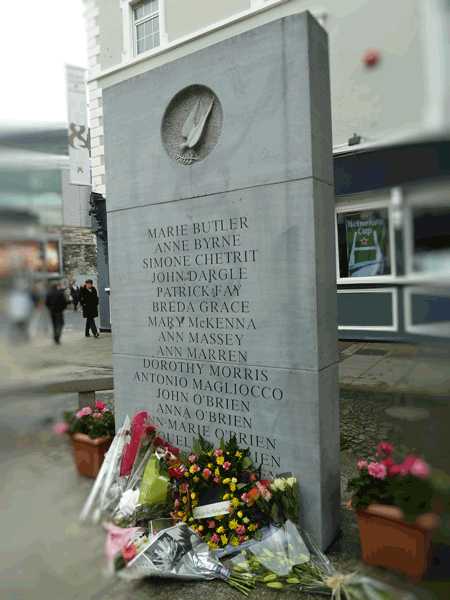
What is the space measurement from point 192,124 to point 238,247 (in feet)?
2.91

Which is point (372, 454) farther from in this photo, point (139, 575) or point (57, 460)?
point (57, 460)

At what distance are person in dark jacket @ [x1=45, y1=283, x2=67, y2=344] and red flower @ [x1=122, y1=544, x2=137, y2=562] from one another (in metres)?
2.00

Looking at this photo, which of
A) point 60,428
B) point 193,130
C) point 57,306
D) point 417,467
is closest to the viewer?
point 57,306

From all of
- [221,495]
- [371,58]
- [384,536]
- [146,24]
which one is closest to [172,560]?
[221,495]

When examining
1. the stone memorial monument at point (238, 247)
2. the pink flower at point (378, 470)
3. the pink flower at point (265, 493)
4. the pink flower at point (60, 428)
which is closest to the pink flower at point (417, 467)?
the pink flower at point (60, 428)

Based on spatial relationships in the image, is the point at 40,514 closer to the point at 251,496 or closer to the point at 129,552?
the point at 129,552

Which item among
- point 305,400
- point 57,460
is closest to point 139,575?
point 305,400

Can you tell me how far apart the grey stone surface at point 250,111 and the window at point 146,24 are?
415 inches

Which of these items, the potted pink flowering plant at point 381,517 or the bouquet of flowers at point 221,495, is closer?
the potted pink flowering plant at point 381,517

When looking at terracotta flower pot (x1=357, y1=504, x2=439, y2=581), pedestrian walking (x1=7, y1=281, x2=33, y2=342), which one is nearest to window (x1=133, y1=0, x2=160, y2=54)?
terracotta flower pot (x1=357, y1=504, x2=439, y2=581)

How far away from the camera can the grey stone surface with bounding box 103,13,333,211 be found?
2.62m

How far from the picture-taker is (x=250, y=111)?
2795 millimetres

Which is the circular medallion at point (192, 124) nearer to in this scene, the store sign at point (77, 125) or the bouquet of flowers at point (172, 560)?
the store sign at point (77, 125)

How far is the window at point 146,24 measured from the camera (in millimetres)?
12320
